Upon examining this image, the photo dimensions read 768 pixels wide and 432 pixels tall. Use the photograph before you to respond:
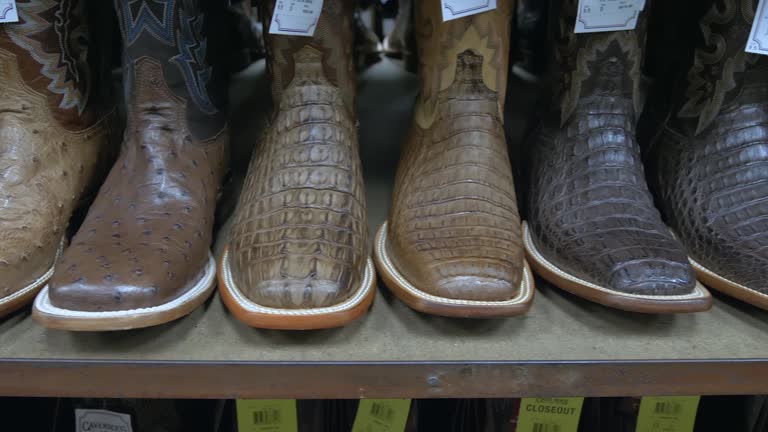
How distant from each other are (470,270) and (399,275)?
0.09 meters

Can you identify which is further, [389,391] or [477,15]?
[477,15]

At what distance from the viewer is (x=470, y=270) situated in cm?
55

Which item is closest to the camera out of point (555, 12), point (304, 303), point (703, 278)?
point (304, 303)

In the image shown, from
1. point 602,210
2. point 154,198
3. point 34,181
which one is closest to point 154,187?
point 154,198

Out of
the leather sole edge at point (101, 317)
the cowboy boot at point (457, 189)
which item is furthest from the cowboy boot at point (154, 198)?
the cowboy boot at point (457, 189)

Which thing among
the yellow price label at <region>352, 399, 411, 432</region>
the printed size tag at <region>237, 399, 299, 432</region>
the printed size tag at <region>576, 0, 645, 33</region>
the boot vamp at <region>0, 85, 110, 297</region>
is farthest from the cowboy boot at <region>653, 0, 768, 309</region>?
the boot vamp at <region>0, 85, 110, 297</region>

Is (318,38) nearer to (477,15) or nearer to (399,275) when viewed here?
(477,15)

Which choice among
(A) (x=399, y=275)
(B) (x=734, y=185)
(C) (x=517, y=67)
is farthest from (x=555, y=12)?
(C) (x=517, y=67)

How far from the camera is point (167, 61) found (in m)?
0.66

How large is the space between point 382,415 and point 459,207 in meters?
0.31

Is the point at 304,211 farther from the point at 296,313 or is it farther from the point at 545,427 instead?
the point at 545,427

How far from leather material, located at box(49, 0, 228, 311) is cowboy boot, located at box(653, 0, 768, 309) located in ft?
1.91

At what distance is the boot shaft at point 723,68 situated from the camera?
26.5 inches

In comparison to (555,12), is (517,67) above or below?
below
